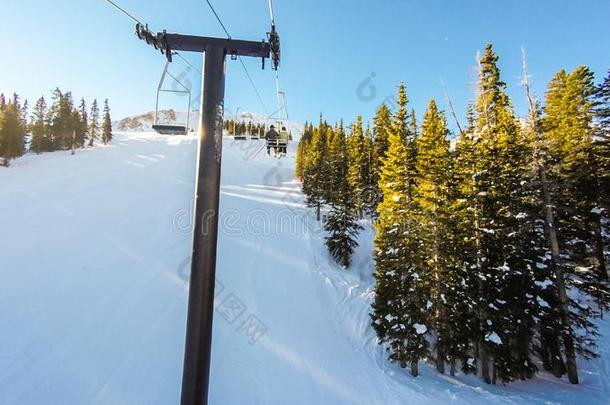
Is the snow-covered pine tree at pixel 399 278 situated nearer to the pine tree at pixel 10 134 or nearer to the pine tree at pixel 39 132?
the pine tree at pixel 10 134

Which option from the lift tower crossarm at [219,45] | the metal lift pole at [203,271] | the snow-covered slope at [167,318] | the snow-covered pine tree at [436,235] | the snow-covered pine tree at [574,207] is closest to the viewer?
the metal lift pole at [203,271]

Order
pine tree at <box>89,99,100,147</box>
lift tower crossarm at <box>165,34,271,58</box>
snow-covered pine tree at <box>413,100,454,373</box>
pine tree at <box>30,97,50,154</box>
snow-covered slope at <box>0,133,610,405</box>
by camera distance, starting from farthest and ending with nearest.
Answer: pine tree at <box>89,99,100,147</box> → pine tree at <box>30,97,50,154</box> → snow-covered pine tree at <box>413,100,454,373</box> → snow-covered slope at <box>0,133,610,405</box> → lift tower crossarm at <box>165,34,271,58</box>

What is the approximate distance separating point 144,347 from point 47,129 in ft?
217

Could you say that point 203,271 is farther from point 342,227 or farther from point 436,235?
point 342,227

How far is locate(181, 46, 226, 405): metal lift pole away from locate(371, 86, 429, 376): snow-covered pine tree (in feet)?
41.8

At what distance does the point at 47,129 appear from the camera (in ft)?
189

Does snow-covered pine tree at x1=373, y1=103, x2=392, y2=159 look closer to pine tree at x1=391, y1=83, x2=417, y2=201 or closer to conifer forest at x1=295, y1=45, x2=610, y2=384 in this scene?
pine tree at x1=391, y1=83, x2=417, y2=201

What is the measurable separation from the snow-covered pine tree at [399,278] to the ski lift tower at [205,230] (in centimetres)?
1270

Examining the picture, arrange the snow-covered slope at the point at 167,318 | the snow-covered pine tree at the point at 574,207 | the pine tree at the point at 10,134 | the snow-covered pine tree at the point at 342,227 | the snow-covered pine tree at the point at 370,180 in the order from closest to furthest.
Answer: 1. the snow-covered slope at the point at 167,318
2. the snow-covered pine tree at the point at 574,207
3. the snow-covered pine tree at the point at 342,227
4. the snow-covered pine tree at the point at 370,180
5. the pine tree at the point at 10,134

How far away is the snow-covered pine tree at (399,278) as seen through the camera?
47.5 feet

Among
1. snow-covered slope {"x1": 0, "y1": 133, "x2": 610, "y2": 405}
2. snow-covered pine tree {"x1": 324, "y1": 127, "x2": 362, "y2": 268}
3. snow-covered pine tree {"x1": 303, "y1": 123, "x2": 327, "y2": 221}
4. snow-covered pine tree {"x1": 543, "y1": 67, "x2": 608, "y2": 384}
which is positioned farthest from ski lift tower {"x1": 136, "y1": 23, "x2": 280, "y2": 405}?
snow-covered pine tree {"x1": 303, "y1": 123, "x2": 327, "y2": 221}

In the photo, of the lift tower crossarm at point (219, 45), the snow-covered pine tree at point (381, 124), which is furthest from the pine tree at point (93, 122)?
the lift tower crossarm at point (219, 45)

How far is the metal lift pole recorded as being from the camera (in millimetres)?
3998

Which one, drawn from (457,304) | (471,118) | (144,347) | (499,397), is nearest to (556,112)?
A: (471,118)
